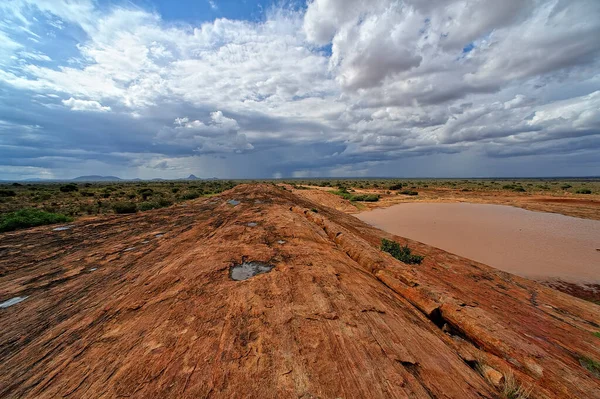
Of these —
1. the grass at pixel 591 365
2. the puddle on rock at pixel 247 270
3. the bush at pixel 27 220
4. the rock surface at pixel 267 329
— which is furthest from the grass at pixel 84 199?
the grass at pixel 591 365

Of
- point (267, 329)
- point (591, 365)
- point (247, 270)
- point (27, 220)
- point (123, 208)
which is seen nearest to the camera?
point (267, 329)

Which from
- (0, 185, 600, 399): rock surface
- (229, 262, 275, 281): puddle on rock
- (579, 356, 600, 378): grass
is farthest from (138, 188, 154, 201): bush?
(579, 356, 600, 378): grass

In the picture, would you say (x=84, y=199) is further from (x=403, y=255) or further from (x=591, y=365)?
(x=591, y=365)

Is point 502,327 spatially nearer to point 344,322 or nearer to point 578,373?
point 578,373

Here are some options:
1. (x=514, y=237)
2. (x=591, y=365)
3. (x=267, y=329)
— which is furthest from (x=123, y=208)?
(x=514, y=237)

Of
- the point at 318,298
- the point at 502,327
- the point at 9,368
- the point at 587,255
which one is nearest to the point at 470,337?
the point at 502,327
